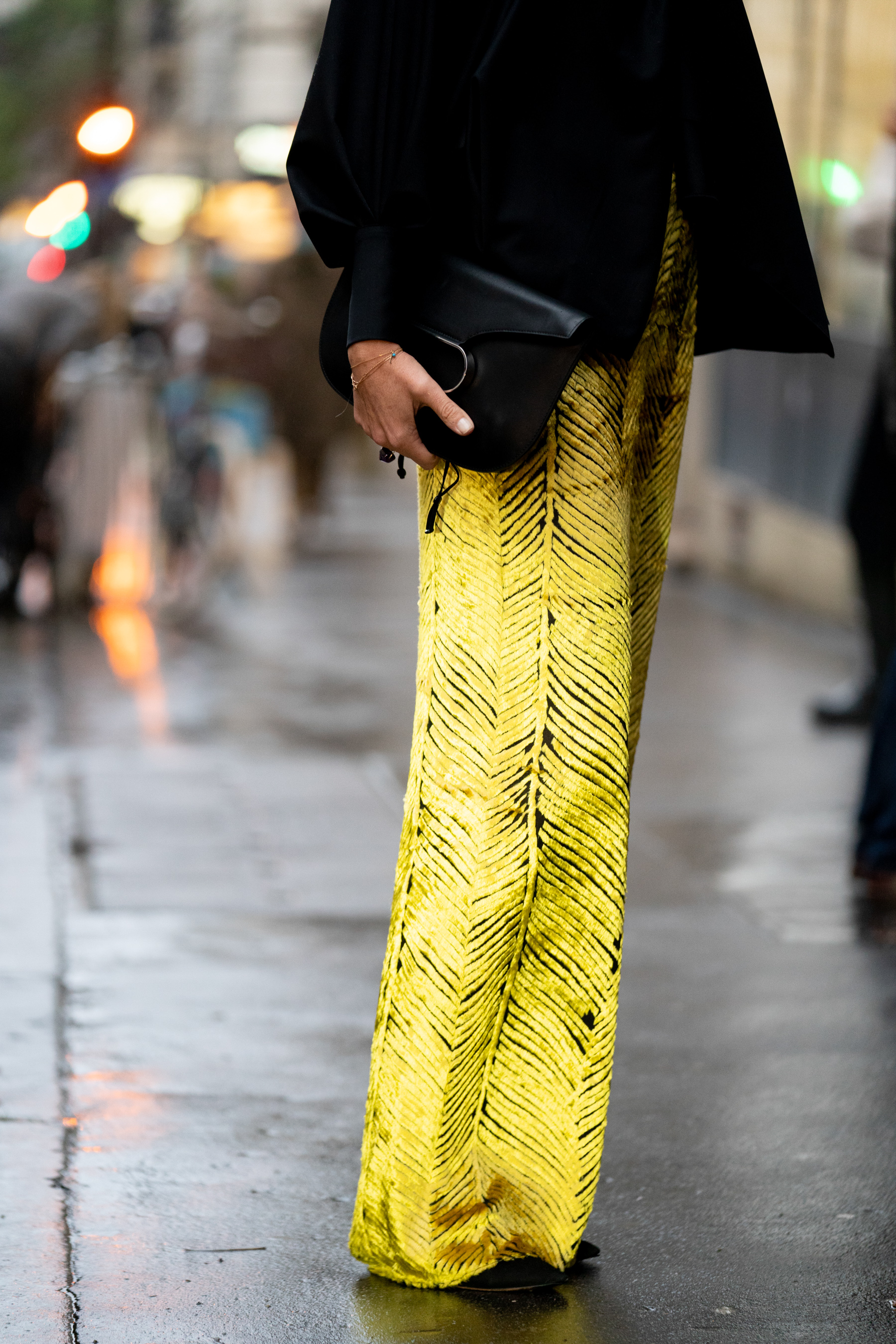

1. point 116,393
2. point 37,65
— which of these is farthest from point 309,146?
point 37,65

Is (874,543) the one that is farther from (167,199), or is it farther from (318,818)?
(167,199)

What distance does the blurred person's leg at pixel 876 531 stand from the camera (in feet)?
22.1

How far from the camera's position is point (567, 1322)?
98.7 inches

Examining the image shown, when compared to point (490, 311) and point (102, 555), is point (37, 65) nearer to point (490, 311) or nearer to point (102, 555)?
point (102, 555)

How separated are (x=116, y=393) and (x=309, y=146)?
8.97 m

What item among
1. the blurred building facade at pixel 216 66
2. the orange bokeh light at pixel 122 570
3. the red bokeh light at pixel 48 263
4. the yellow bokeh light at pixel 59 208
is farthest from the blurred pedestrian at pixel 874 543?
the blurred building facade at pixel 216 66

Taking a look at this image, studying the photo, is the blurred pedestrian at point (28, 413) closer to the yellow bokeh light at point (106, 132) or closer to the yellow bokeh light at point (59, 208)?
the yellow bokeh light at point (59, 208)

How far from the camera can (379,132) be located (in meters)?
2.37

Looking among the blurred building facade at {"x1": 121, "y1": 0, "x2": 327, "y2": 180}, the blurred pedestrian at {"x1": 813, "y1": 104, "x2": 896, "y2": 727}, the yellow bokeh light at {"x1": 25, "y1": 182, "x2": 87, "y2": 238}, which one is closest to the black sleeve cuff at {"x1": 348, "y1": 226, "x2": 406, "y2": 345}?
the blurred pedestrian at {"x1": 813, "y1": 104, "x2": 896, "y2": 727}

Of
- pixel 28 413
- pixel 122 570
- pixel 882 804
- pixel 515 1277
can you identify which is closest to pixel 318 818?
pixel 882 804

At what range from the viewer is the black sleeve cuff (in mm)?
2375

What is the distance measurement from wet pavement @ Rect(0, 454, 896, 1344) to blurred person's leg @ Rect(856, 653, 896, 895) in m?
0.09

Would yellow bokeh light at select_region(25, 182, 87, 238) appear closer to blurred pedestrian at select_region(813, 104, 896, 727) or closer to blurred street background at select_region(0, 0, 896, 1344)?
blurred street background at select_region(0, 0, 896, 1344)

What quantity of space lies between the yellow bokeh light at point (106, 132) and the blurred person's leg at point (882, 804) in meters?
8.51
